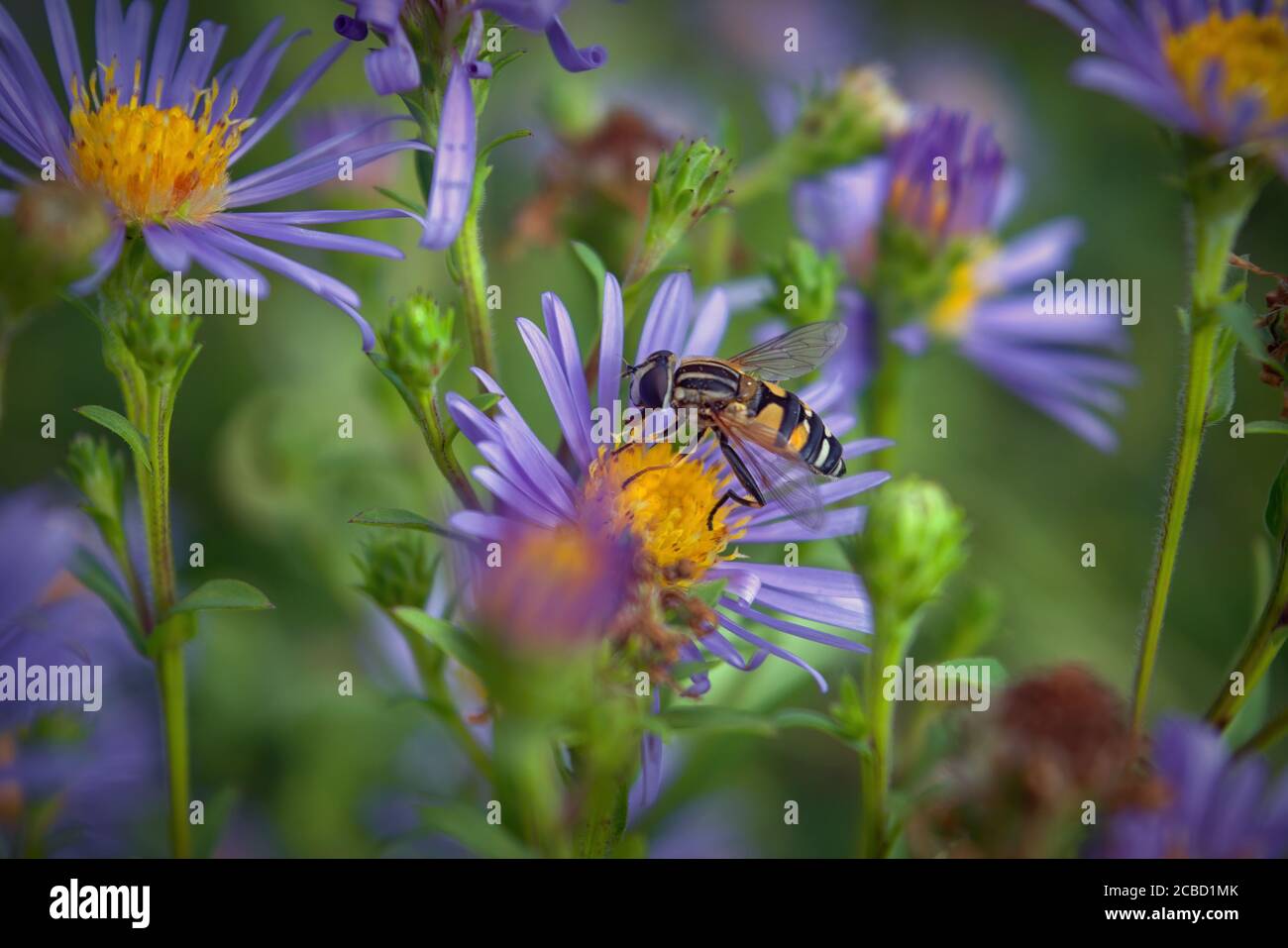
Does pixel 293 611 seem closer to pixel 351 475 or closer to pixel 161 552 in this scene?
pixel 351 475

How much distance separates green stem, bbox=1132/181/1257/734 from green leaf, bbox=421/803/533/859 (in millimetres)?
834

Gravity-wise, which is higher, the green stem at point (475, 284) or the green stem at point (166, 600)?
the green stem at point (475, 284)

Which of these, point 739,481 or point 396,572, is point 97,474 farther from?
point 739,481

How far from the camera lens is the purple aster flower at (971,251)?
2.55m

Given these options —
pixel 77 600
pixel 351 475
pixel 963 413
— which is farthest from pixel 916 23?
pixel 77 600

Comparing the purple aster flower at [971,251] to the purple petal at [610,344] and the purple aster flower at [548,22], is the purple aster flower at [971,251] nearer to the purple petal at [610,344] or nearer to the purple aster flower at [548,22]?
the purple petal at [610,344]

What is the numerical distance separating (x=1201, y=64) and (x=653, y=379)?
2.80ft

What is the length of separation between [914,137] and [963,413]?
135cm

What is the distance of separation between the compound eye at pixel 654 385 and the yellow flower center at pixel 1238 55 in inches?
31.5

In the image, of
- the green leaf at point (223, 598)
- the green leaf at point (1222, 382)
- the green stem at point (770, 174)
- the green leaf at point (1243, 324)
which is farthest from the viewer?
the green stem at point (770, 174)

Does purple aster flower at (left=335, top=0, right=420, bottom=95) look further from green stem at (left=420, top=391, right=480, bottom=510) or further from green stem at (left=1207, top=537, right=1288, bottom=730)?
green stem at (left=1207, top=537, right=1288, bottom=730)

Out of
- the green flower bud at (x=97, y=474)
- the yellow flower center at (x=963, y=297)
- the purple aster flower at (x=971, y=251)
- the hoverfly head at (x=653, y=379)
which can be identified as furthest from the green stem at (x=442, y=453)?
the yellow flower center at (x=963, y=297)

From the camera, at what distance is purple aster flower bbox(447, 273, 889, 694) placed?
62.1 inches

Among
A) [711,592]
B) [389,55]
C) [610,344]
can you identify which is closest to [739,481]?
[610,344]
